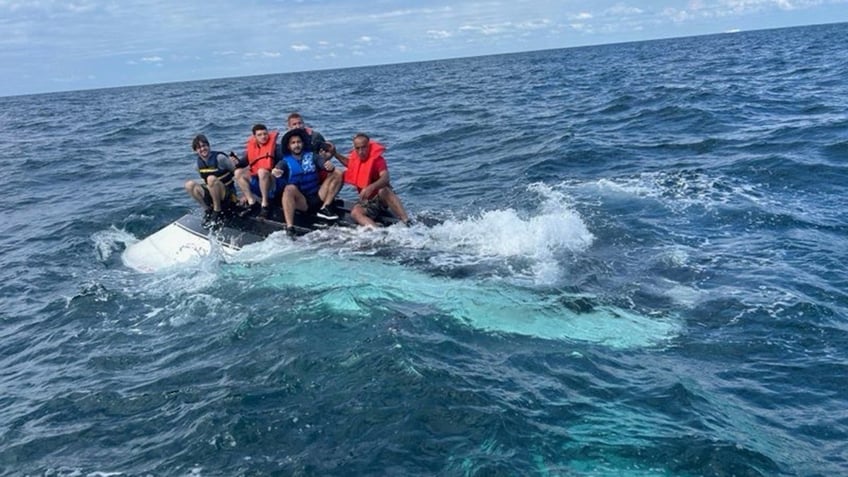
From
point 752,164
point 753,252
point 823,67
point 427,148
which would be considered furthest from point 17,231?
point 823,67

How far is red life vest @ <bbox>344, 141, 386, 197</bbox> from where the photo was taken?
34.4 feet

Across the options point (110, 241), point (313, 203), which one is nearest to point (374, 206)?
point (313, 203)

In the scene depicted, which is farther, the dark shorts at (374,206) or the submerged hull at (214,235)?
the dark shorts at (374,206)

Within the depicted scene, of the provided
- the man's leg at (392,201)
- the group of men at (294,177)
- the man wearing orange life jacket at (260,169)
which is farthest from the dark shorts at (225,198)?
the man's leg at (392,201)

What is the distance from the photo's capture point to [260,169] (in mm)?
10820

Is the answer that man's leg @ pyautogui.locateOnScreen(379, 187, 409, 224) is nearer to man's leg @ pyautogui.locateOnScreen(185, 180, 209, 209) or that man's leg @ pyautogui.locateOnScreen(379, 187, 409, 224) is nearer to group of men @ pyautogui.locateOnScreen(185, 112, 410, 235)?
group of men @ pyautogui.locateOnScreen(185, 112, 410, 235)

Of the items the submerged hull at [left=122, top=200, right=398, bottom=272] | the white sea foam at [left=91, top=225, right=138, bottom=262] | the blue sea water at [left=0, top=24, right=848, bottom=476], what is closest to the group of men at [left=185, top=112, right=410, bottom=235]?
the submerged hull at [left=122, top=200, right=398, bottom=272]

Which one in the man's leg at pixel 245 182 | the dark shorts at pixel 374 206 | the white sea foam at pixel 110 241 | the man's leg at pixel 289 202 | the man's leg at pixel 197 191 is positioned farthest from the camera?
the white sea foam at pixel 110 241

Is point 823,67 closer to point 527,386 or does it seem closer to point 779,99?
point 779,99

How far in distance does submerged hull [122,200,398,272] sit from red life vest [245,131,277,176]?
0.77 meters

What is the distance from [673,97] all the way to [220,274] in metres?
22.2

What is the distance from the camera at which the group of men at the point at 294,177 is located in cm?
1053

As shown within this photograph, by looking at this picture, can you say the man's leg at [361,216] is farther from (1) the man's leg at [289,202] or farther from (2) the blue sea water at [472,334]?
(1) the man's leg at [289,202]

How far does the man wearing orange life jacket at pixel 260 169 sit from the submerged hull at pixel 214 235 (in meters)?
0.34
